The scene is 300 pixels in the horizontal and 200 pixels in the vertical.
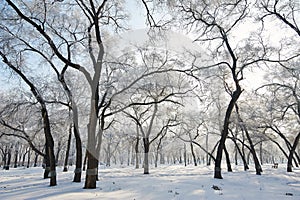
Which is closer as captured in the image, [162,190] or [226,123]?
[162,190]

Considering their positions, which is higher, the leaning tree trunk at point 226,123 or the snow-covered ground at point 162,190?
the leaning tree trunk at point 226,123

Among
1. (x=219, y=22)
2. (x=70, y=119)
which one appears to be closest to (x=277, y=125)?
(x=219, y=22)

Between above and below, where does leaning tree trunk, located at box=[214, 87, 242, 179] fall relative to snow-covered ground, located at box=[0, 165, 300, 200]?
above

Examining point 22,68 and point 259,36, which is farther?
point 259,36

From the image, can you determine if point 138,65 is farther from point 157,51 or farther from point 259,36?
point 259,36

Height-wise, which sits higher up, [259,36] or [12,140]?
[259,36]

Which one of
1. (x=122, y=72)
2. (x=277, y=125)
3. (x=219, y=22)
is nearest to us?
(x=219, y=22)

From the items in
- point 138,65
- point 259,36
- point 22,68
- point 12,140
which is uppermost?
point 259,36

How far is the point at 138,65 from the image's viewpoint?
16.8m

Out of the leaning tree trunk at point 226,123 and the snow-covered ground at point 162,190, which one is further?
the leaning tree trunk at point 226,123

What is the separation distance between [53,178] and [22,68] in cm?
609

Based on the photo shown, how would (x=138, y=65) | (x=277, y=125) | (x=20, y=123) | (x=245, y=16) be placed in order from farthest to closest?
(x=277, y=125) → (x=20, y=123) → (x=138, y=65) → (x=245, y=16)

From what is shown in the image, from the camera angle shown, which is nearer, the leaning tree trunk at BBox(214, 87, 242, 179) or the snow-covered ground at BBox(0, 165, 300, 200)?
the snow-covered ground at BBox(0, 165, 300, 200)

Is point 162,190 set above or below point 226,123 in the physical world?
below
